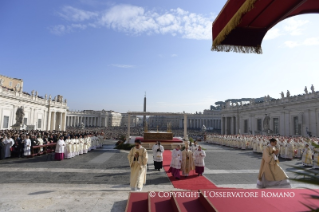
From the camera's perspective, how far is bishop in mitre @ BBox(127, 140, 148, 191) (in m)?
6.49

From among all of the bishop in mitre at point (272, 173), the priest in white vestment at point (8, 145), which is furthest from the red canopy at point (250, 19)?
the priest in white vestment at point (8, 145)

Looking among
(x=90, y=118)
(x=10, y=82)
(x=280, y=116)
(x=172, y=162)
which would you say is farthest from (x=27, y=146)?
(x=90, y=118)

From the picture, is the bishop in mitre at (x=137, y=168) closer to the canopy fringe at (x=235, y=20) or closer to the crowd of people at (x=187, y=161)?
the crowd of people at (x=187, y=161)

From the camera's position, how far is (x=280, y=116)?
3139cm

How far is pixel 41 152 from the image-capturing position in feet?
52.4

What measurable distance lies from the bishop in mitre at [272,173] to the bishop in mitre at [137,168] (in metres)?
4.01

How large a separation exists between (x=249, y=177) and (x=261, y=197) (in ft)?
15.4

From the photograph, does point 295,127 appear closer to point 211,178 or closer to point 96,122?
point 211,178

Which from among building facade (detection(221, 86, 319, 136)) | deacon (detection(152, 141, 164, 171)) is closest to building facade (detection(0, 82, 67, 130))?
deacon (detection(152, 141, 164, 171))

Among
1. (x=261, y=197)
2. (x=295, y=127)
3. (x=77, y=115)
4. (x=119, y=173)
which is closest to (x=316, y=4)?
(x=261, y=197)

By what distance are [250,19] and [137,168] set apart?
5.45 m

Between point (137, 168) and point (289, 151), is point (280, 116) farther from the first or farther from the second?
point (137, 168)

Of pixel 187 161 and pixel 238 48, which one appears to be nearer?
pixel 238 48

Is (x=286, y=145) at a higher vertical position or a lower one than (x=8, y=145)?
higher
